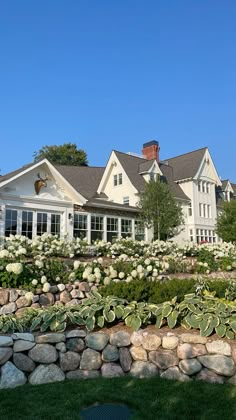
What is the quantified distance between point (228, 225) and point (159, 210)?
6521 millimetres

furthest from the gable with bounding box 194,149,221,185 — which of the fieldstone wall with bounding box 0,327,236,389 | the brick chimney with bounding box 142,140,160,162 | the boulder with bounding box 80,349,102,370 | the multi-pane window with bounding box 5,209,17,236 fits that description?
the boulder with bounding box 80,349,102,370

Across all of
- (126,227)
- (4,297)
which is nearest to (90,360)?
(4,297)

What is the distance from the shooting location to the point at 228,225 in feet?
75.6

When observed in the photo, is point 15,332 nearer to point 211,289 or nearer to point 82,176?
point 211,289

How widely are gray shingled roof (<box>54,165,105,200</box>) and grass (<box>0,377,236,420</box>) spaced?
2162cm

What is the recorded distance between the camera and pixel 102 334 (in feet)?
14.9

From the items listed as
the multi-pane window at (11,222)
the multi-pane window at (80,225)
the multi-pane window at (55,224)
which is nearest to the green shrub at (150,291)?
the multi-pane window at (11,222)

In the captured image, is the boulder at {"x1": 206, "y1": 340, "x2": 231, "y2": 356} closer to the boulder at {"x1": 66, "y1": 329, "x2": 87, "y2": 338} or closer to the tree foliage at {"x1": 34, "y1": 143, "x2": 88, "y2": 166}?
the boulder at {"x1": 66, "y1": 329, "x2": 87, "y2": 338}

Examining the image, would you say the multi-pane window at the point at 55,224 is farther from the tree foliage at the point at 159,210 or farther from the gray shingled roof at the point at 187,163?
the gray shingled roof at the point at 187,163

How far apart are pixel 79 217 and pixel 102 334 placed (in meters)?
14.3

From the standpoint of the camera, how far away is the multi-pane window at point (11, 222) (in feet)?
51.5

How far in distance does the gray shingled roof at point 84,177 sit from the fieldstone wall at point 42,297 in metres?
17.5

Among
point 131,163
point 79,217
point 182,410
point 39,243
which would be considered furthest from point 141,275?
point 131,163

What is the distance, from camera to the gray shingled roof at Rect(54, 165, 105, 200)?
2609cm
